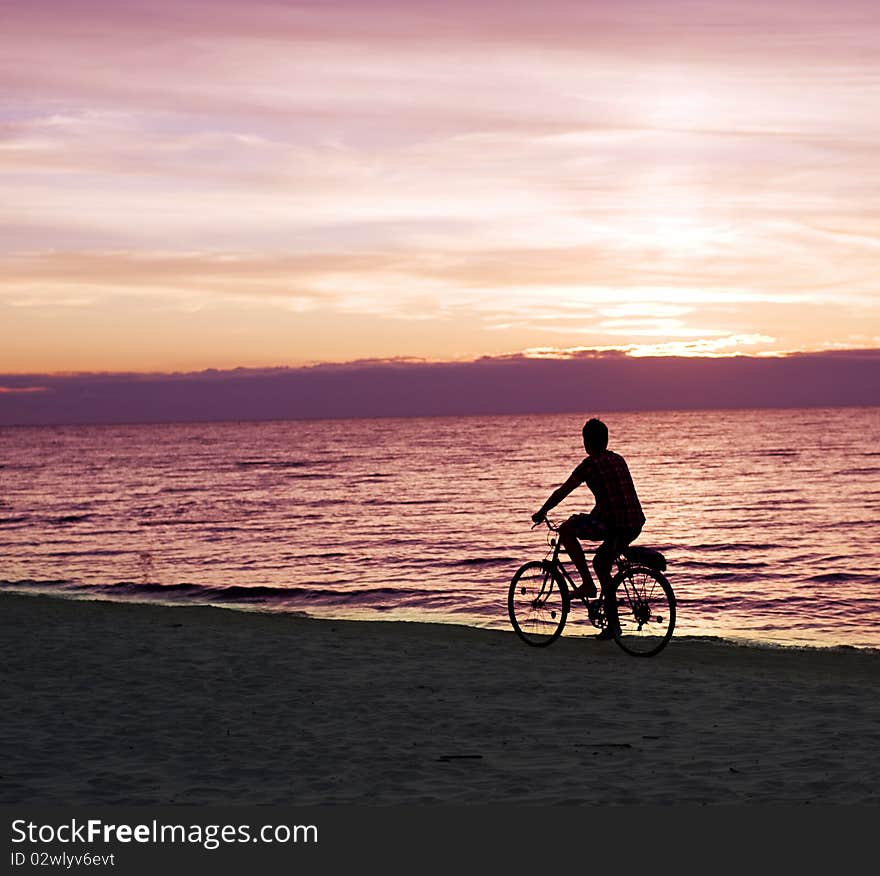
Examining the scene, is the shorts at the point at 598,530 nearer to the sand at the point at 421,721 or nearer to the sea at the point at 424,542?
the sand at the point at 421,721

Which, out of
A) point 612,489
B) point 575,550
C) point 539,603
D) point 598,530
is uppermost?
point 612,489

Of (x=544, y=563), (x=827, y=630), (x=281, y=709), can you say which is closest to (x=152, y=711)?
(x=281, y=709)

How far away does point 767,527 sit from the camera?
39781 mm

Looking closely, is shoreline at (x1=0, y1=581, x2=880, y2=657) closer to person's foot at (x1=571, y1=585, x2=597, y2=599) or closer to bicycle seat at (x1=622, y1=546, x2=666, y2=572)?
person's foot at (x1=571, y1=585, x2=597, y2=599)

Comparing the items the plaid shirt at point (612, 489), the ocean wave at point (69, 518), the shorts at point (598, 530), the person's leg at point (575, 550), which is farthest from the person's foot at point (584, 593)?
the ocean wave at point (69, 518)

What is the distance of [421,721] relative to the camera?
9.82 meters

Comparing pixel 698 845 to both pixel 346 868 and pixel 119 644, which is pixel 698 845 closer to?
pixel 346 868

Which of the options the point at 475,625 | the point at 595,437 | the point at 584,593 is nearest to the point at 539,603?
the point at 584,593

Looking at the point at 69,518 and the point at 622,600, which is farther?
the point at 69,518

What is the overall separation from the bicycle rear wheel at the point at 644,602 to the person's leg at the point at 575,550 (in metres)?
0.37

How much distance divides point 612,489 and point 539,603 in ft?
7.79

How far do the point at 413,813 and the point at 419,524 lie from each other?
35318mm

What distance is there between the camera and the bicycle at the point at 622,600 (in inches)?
523

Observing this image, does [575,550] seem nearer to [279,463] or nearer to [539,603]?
[539,603]
